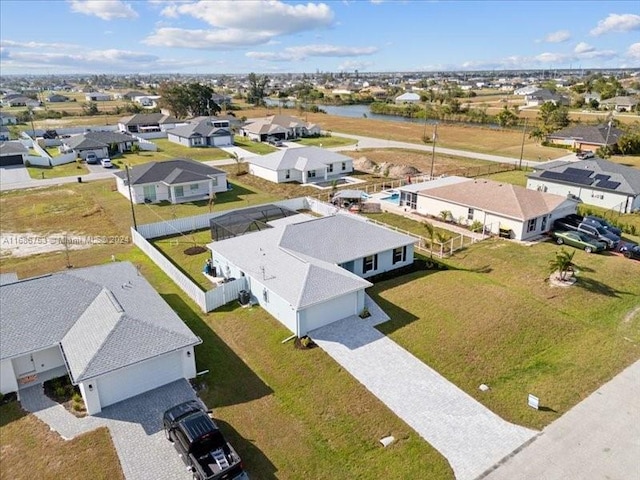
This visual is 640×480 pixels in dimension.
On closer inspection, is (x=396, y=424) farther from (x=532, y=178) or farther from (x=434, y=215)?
(x=532, y=178)

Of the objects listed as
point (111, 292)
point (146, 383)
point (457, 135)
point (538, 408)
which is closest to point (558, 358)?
point (538, 408)

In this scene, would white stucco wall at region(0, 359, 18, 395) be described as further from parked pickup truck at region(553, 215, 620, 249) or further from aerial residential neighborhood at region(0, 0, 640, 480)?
parked pickup truck at region(553, 215, 620, 249)

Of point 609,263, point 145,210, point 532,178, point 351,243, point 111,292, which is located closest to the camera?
point 111,292

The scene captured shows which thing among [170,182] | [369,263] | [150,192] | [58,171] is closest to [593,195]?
[369,263]

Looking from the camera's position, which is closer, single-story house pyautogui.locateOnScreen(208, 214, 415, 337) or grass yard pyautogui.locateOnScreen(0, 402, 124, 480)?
grass yard pyautogui.locateOnScreen(0, 402, 124, 480)

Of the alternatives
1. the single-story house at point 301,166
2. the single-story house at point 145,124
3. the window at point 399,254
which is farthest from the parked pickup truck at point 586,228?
the single-story house at point 145,124

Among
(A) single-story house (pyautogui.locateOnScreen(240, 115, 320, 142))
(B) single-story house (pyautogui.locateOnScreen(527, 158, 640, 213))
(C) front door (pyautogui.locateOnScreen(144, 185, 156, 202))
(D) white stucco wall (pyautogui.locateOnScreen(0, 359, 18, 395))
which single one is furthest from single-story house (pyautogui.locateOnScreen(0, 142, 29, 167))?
(B) single-story house (pyautogui.locateOnScreen(527, 158, 640, 213))

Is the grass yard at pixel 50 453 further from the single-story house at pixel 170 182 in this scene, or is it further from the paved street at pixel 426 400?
the single-story house at pixel 170 182
